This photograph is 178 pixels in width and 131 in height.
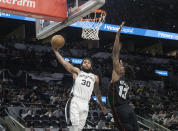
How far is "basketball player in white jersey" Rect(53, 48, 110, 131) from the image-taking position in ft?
16.4

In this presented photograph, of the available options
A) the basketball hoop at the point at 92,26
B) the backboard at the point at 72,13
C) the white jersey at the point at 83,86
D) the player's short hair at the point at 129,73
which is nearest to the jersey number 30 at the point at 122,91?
the player's short hair at the point at 129,73

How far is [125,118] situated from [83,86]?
1.00 meters

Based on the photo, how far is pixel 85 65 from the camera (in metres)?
5.30

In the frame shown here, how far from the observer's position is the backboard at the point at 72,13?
18.2 ft

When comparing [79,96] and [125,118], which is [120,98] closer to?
[125,118]

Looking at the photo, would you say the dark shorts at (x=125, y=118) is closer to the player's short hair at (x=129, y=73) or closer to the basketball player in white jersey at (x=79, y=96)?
the player's short hair at (x=129, y=73)

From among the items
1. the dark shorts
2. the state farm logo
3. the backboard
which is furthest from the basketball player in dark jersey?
the state farm logo

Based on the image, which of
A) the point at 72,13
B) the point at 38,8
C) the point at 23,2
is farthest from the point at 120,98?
the point at 23,2

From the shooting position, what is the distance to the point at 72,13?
20.0 ft

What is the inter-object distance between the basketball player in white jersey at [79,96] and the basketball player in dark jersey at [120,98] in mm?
587

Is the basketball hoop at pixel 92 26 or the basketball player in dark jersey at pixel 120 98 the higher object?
the basketball hoop at pixel 92 26

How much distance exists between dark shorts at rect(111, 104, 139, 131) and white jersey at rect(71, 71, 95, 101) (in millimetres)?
745

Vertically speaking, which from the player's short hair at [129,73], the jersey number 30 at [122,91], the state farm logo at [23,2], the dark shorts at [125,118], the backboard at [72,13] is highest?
the state farm logo at [23,2]

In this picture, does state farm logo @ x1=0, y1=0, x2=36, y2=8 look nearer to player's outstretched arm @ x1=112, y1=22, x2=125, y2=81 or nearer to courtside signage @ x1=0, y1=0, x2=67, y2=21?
courtside signage @ x1=0, y1=0, x2=67, y2=21
